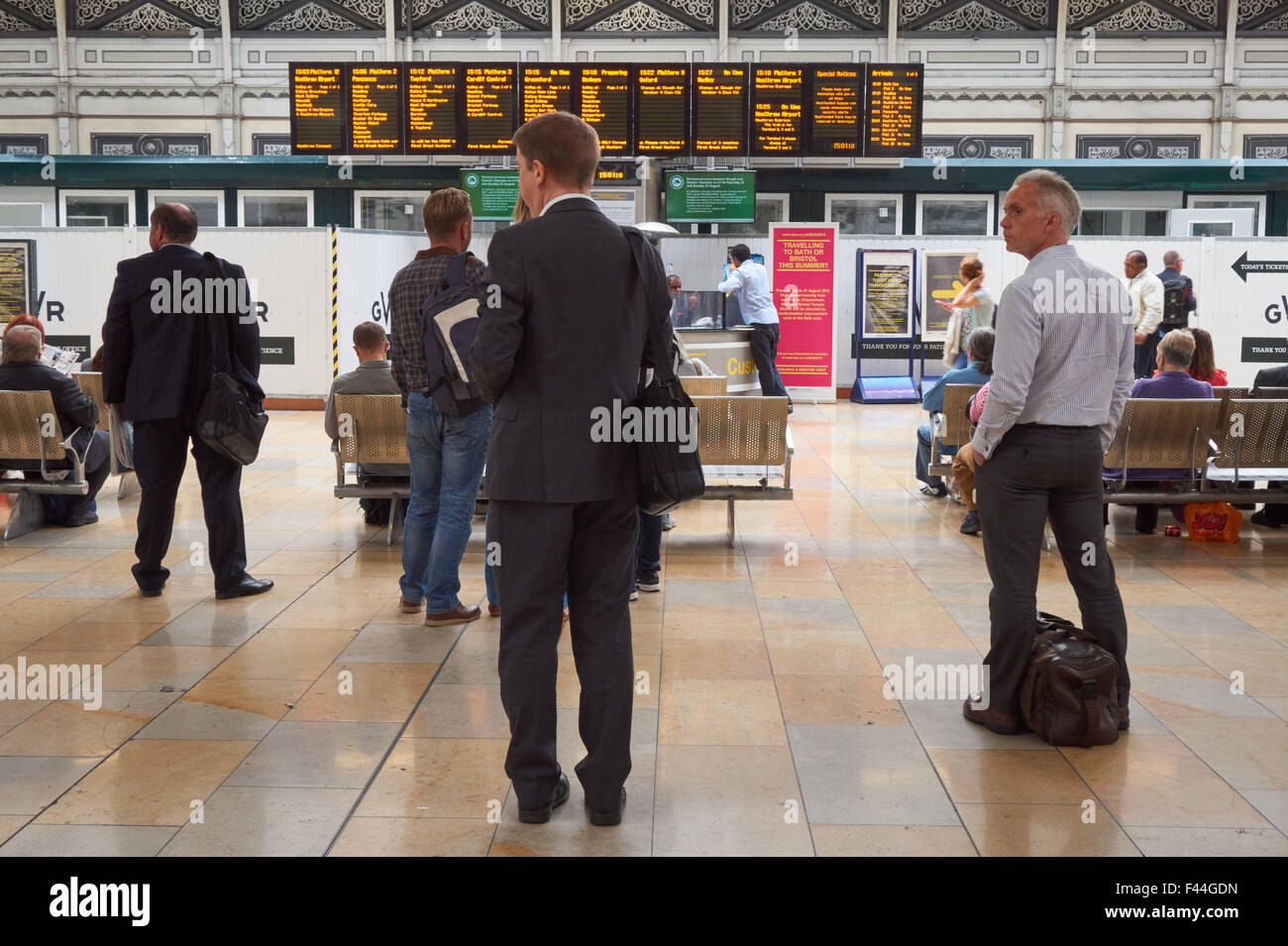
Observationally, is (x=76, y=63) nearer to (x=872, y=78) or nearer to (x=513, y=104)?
(x=513, y=104)

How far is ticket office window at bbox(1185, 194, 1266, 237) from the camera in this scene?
1873cm

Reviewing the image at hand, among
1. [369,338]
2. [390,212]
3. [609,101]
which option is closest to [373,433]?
[369,338]

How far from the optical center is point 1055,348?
164 inches

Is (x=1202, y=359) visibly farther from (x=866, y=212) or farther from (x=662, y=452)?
(x=866, y=212)

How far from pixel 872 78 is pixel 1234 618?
10998 mm

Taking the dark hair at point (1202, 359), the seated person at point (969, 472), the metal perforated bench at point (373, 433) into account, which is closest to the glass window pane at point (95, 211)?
the metal perforated bench at point (373, 433)

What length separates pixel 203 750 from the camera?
415 cm

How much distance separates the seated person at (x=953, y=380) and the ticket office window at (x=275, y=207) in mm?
12506

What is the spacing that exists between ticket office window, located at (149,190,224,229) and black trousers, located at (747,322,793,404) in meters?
9.31

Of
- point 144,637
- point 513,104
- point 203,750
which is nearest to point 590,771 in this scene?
point 203,750

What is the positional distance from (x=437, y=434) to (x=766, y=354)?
9110 millimetres

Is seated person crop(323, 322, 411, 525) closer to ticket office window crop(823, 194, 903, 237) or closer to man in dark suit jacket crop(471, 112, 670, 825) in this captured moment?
man in dark suit jacket crop(471, 112, 670, 825)

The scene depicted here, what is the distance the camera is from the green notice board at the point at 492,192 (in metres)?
16.8

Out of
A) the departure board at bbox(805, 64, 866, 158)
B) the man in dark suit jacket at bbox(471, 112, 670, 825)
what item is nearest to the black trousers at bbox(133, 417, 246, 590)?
the man in dark suit jacket at bbox(471, 112, 670, 825)
